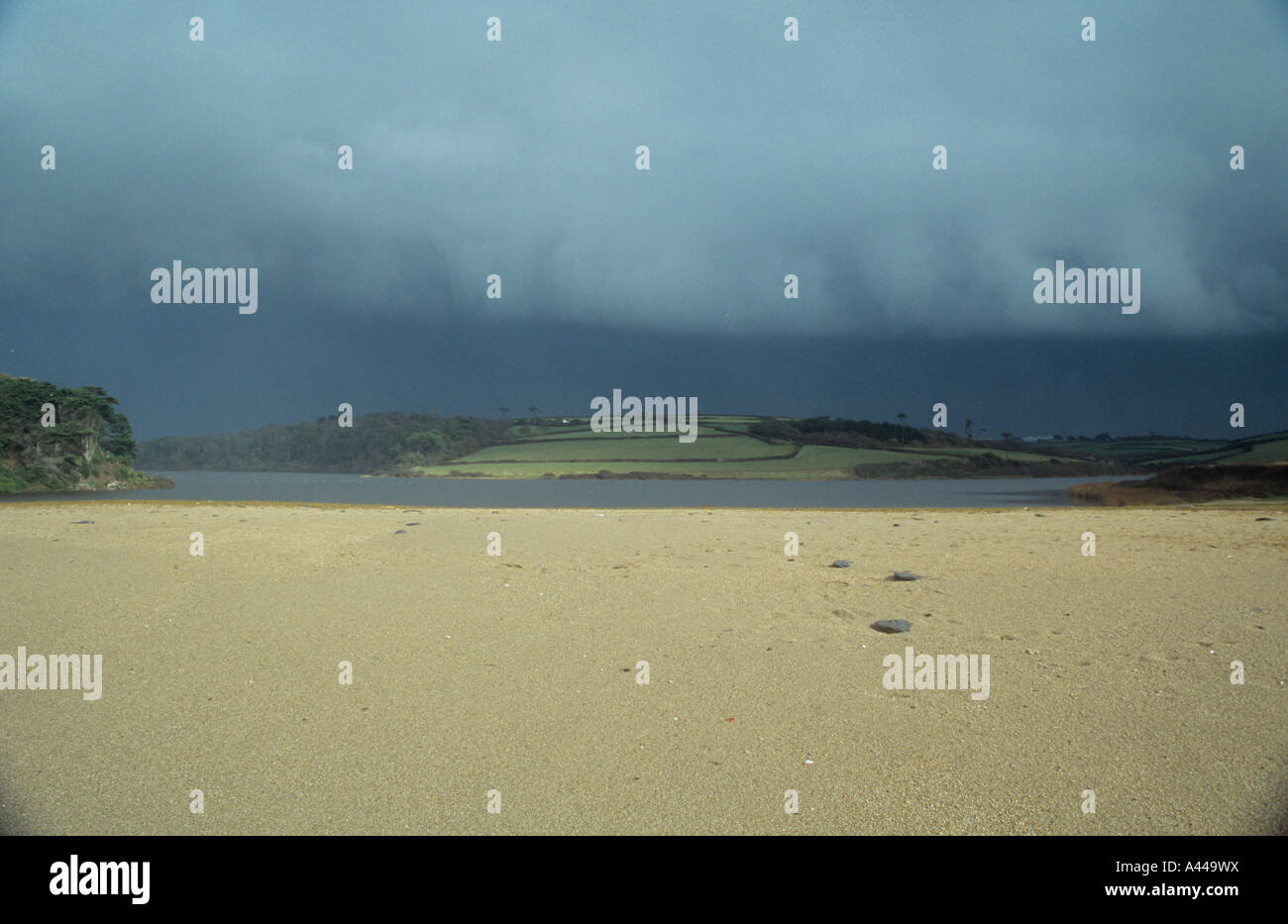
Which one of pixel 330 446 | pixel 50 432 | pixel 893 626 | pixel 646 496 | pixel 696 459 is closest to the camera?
pixel 893 626

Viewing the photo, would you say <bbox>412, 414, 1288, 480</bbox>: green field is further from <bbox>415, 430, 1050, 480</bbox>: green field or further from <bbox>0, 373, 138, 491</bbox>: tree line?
<bbox>0, 373, 138, 491</bbox>: tree line

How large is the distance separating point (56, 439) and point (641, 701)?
249 ft

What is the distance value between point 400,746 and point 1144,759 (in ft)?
17.2

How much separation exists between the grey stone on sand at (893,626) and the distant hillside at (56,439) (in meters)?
72.2

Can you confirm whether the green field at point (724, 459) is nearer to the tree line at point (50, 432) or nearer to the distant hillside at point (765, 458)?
the distant hillside at point (765, 458)

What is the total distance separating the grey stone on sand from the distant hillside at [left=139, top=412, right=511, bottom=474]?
405 feet

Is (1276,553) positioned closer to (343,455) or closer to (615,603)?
(615,603)

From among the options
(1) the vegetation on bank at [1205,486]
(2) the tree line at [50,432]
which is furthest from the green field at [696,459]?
(1) the vegetation on bank at [1205,486]

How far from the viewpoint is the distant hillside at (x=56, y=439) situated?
2302 inches

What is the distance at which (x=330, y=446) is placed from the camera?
499 ft

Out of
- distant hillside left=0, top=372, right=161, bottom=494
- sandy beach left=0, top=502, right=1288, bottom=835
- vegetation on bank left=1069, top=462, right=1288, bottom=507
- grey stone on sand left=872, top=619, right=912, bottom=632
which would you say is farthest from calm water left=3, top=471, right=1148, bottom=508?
grey stone on sand left=872, top=619, right=912, bottom=632

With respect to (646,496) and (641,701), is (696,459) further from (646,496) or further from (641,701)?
(641,701)

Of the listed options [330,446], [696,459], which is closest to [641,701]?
[696,459]

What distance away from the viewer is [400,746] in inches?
196
